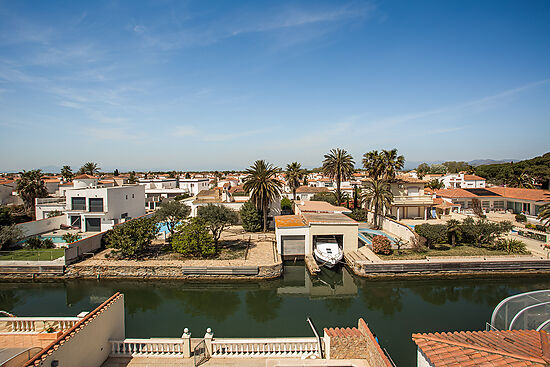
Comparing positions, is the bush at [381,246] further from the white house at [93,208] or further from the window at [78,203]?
the window at [78,203]

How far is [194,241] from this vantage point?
21.0 m

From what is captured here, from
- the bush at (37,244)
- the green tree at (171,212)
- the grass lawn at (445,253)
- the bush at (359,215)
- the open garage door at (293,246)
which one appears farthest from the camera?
the bush at (359,215)

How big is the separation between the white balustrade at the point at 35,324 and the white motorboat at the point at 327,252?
1648 centimetres

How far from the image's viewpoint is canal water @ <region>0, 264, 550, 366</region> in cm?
1396

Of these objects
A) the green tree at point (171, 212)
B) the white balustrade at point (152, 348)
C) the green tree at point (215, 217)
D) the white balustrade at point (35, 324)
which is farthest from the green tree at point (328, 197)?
the white balustrade at point (35, 324)

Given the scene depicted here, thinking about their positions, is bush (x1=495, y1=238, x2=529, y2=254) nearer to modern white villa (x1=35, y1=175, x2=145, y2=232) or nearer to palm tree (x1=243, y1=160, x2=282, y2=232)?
palm tree (x1=243, y1=160, x2=282, y2=232)

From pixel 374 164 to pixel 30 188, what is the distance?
1702 inches

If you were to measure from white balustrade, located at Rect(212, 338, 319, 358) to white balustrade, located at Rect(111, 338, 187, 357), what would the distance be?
1.14m

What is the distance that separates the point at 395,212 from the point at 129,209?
3175 centimetres

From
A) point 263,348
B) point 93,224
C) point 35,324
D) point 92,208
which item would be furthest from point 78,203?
point 263,348

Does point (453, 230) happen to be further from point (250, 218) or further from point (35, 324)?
point (35, 324)

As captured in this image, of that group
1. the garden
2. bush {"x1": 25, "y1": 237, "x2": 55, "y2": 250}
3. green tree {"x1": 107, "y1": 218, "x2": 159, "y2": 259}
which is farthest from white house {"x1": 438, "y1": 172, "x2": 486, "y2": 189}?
bush {"x1": 25, "y1": 237, "x2": 55, "y2": 250}

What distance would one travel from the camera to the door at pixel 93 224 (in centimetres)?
2869

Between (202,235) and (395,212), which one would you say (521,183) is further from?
(202,235)
